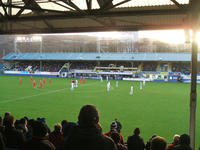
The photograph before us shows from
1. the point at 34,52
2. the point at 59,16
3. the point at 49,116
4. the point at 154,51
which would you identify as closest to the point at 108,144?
the point at 59,16

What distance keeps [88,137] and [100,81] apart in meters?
39.7

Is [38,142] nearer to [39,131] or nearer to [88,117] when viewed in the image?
[39,131]

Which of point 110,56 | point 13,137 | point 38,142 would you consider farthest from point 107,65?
point 38,142

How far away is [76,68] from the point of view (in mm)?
57844

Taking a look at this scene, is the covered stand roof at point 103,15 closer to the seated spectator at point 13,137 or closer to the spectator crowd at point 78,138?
the spectator crowd at point 78,138

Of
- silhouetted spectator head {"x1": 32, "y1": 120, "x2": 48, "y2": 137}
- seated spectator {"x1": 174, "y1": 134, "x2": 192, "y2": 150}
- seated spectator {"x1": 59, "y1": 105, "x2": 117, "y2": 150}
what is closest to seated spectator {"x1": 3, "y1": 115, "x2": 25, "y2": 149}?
silhouetted spectator head {"x1": 32, "y1": 120, "x2": 48, "y2": 137}

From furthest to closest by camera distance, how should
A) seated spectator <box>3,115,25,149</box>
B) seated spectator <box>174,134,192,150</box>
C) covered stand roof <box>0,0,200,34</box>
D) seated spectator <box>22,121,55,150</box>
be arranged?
1. covered stand roof <box>0,0,200,34</box>
2. seated spectator <box>3,115,25,149</box>
3. seated spectator <box>174,134,192,150</box>
4. seated spectator <box>22,121,55,150</box>

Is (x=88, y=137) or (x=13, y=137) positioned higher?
(x=88, y=137)

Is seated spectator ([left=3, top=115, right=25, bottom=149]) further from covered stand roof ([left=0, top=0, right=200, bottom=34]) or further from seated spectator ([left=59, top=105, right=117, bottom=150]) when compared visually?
covered stand roof ([left=0, top=0, right=200, bottom=34])

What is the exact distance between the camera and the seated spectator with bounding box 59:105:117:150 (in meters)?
2.13

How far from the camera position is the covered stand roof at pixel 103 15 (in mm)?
6660

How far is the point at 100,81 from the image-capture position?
41.8 metres

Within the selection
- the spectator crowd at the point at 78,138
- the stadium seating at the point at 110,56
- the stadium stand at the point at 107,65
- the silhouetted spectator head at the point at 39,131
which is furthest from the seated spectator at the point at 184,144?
the stadium seating at the point at 110,56

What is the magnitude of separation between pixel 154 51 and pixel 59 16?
52.5 metres
